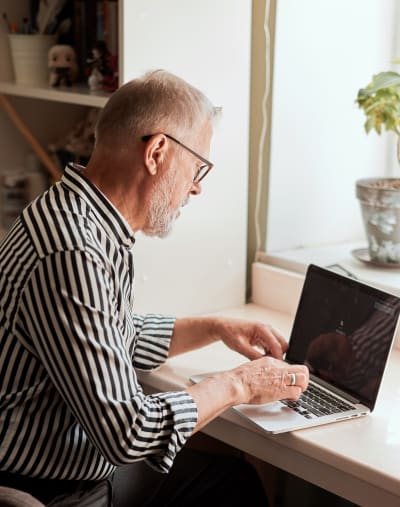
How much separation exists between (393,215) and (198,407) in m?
0.80

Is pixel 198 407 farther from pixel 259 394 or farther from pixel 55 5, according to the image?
pixel 55 5

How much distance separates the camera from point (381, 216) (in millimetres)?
1961

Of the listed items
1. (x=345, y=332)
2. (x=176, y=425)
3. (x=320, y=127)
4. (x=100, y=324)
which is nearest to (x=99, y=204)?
(x=100, y=324)

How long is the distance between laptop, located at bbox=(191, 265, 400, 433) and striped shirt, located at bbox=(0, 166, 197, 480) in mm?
228

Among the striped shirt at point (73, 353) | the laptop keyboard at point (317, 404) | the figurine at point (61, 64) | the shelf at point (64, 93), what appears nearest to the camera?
the striped shirt at point (73, 353)

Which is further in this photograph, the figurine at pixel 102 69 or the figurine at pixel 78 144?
the figurine at pixel 78 144

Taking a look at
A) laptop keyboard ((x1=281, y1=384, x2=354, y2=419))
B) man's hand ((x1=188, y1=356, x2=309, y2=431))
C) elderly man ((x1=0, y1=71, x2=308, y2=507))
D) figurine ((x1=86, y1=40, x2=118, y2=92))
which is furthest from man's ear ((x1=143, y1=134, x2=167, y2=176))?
figurine ((x1=86, y1=40, x2=118, y2=92))

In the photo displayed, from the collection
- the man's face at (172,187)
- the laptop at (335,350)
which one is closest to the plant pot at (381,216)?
the laptop at (335,350)

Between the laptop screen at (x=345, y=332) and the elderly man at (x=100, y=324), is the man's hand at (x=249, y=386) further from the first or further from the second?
the laptop screen at (x=345, y=332)

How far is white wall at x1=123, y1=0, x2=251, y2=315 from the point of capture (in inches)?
69.9

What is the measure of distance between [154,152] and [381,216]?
74cm

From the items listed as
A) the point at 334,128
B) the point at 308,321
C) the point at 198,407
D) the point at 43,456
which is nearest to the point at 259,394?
the point at 198,407

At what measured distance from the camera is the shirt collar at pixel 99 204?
4.63 feet

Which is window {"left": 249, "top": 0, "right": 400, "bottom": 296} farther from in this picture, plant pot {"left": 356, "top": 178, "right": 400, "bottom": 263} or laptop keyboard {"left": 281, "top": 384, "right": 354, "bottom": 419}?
laptop keyboard {"left": 281, "top": 384, "right": 354, "bottom": 419}
